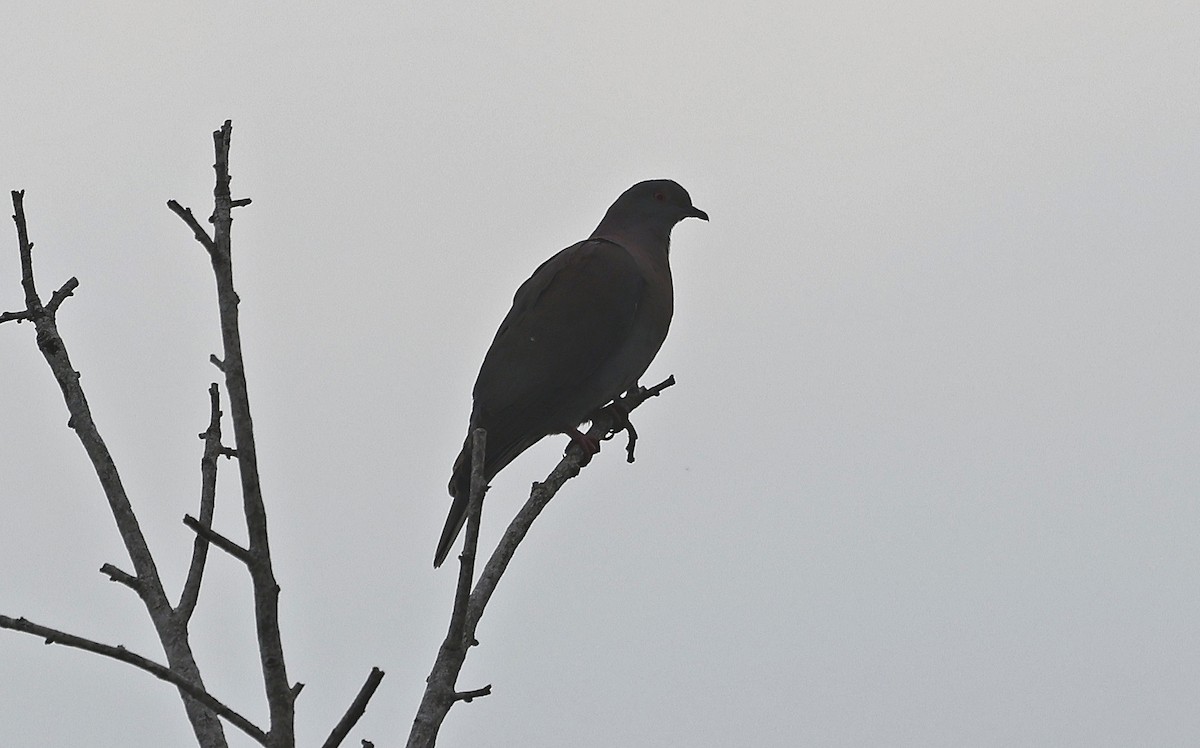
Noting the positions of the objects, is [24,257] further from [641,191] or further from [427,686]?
A: [641,191]

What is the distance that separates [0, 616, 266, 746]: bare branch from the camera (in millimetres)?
1918

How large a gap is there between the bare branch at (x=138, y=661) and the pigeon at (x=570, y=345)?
286cm

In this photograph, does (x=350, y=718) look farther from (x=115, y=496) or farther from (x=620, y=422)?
(x=620, y=422)

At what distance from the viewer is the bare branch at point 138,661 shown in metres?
1.92

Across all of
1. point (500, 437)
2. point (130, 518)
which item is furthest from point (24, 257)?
point (500, 437)

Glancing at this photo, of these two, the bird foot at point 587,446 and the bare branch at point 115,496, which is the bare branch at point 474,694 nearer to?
the bare branch at point 115,496

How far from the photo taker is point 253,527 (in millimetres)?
1931

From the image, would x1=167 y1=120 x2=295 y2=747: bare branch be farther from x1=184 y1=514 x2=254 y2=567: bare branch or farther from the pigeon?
the pigeon

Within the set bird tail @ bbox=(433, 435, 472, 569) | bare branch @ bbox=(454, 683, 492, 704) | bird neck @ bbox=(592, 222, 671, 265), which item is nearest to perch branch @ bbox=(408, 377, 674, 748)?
bare branch @ bbox=(454, 683, 492, 704)

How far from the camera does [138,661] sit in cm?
192

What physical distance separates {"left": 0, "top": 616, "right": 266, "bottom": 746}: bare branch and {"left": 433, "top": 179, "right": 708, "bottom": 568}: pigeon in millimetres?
2857

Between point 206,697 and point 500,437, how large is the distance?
10.8 ft

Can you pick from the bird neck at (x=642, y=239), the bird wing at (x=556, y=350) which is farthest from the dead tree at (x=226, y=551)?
the bird neck at (x=642, y=239)

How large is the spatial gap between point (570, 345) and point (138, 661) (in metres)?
3.60
